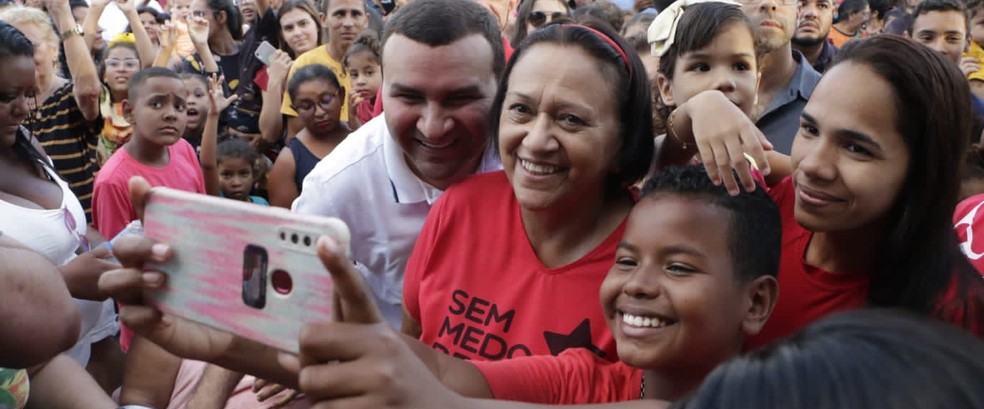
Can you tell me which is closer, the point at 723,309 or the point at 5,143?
the point at 723,309

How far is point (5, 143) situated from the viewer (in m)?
2.45

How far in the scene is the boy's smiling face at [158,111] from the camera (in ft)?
12.7

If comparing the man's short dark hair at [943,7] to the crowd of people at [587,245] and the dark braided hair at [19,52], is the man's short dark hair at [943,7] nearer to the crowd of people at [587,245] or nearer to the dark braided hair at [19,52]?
the crowd of people at [587,245]

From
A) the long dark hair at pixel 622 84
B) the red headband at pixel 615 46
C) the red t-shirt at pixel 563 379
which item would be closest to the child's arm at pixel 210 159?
the long dark hair at pixel 622 84

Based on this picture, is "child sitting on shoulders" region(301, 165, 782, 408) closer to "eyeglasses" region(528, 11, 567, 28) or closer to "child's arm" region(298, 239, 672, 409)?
"child's arm" region(298, 239, 672, 409)

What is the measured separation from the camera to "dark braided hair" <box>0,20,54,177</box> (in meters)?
2.38

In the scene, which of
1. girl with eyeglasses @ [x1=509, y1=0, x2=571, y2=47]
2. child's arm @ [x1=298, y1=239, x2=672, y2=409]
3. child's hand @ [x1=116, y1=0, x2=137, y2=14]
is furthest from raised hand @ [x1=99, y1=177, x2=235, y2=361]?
child's hand @ [x1=116, y1=0, x2=137, y2=14]

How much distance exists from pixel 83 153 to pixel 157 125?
333mm

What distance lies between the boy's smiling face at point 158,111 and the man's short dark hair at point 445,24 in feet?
6.65

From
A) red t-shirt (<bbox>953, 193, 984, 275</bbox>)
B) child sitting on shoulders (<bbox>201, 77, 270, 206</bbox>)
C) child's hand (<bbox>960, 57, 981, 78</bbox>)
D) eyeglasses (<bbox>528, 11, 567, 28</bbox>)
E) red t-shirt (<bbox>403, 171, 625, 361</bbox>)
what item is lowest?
child sitting on shoulders (<bbox>201, 77, 270, 206</bbox>)

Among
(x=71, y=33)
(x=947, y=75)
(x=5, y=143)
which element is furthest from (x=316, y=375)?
(x=71, y=33)

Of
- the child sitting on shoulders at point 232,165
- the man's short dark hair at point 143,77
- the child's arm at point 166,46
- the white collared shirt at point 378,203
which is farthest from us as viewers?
the child's arm at point 166,46

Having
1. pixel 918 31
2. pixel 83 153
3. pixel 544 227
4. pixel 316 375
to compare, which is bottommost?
pixel 83 153

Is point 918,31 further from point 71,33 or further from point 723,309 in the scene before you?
point 71,33
